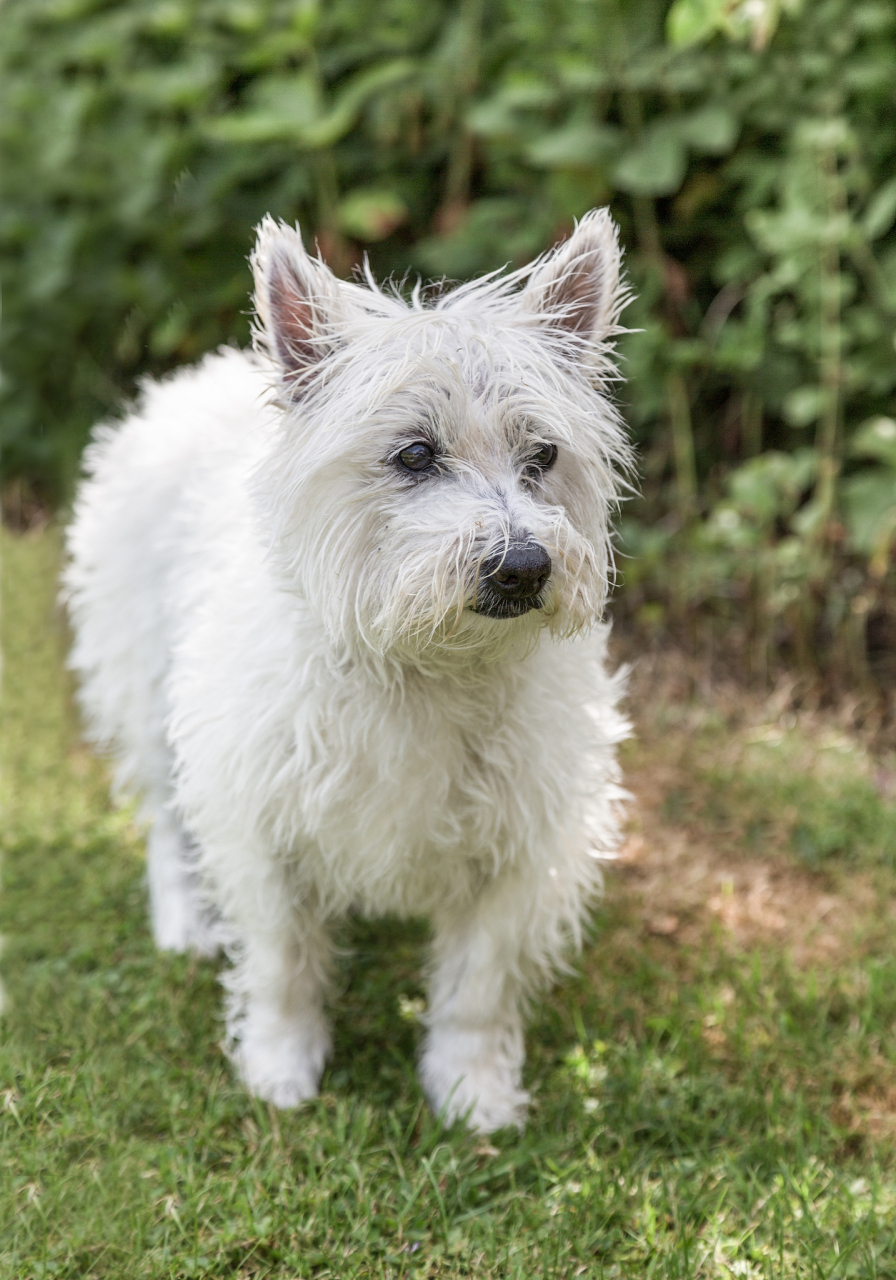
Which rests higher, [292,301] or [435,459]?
[292,301]

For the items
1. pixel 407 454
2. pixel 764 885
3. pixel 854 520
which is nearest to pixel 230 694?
pixel 407 454

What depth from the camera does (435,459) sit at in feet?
7.14

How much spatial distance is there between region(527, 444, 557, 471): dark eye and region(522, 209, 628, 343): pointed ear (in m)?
0.27

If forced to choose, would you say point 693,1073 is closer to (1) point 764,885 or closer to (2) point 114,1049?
(1) point 764,885

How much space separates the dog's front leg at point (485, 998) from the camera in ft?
8.86

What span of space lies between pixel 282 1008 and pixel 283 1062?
12cm

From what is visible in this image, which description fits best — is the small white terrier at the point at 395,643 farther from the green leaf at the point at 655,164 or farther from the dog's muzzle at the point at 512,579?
the green leaf at the point at 655,164

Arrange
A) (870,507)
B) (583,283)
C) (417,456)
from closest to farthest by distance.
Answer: (417,456) < (583,283) < (870,507)

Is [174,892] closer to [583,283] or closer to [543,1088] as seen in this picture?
[543,1088]

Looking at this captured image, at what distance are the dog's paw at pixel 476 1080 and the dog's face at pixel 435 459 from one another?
1.05 meters

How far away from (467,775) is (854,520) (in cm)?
220

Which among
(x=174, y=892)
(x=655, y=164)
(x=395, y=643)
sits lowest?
(x=174, y=892)

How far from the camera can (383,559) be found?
2152 millimetres

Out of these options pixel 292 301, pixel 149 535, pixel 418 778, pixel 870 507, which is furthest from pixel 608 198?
pixel 418 778
